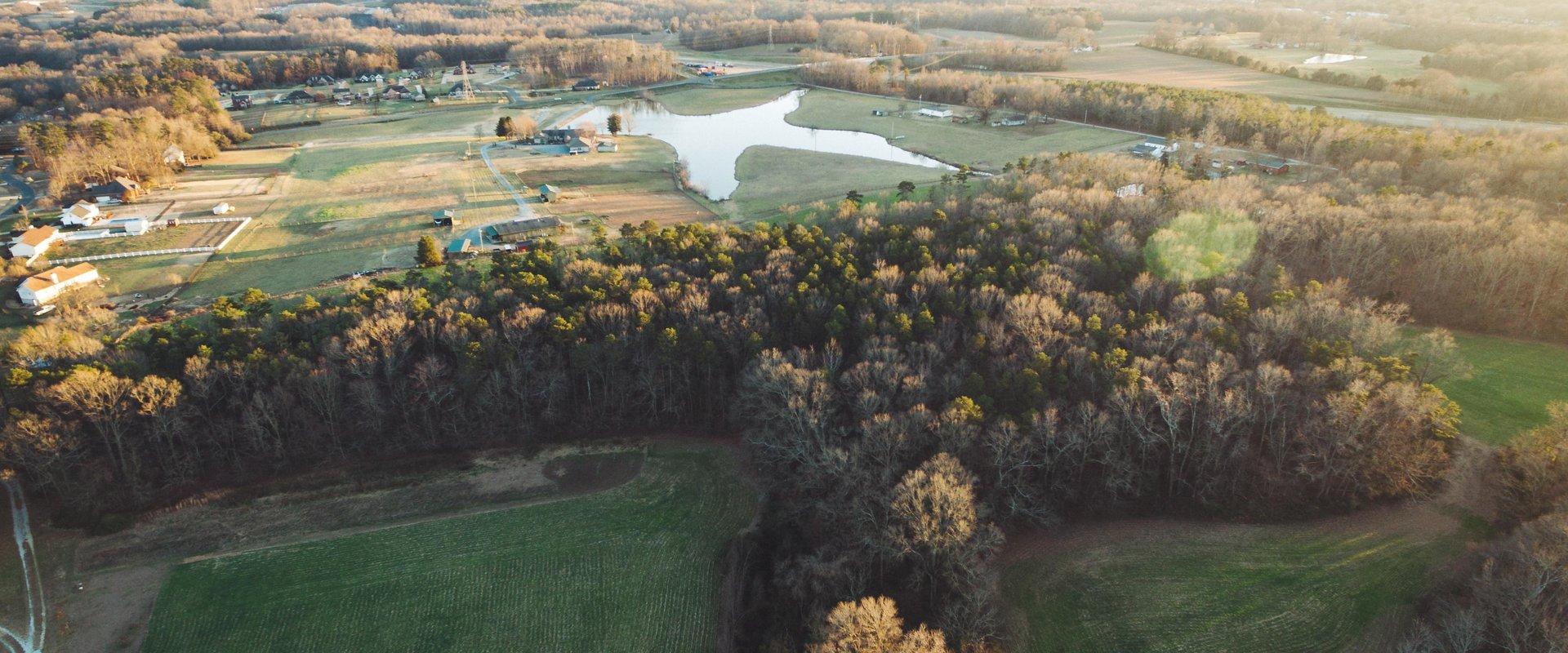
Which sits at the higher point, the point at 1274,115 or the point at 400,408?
the point at 1274,115

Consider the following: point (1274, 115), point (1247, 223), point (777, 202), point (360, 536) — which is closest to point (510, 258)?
point (360, 536)

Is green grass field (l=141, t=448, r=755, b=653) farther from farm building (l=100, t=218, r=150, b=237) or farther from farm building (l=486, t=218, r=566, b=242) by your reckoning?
farm building (l=100, t=218, r=150, b=237)

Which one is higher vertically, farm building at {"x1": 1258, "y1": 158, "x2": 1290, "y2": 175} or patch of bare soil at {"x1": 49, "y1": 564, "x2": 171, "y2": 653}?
farm building at {"x1": 1258, "y1": 158, "x2": 1290, "y2": 175}

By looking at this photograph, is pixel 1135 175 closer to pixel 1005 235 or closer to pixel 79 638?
pixel 1005 235

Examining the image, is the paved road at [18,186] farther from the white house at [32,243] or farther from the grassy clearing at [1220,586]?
the grassy clearing at [1220,586]

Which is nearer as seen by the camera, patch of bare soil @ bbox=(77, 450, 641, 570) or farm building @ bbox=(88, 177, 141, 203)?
patch of bare soil @ bbox=(77, 450, 641, 570)

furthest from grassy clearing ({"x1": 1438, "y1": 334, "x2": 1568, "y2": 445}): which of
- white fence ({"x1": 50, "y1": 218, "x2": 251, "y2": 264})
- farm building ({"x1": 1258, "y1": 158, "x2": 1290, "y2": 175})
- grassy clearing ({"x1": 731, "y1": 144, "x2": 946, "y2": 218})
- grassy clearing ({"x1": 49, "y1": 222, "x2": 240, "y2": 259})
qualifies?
grassy clearing ({"x1": 49, "y1": 222, "x2": 240, "y2": 259})
